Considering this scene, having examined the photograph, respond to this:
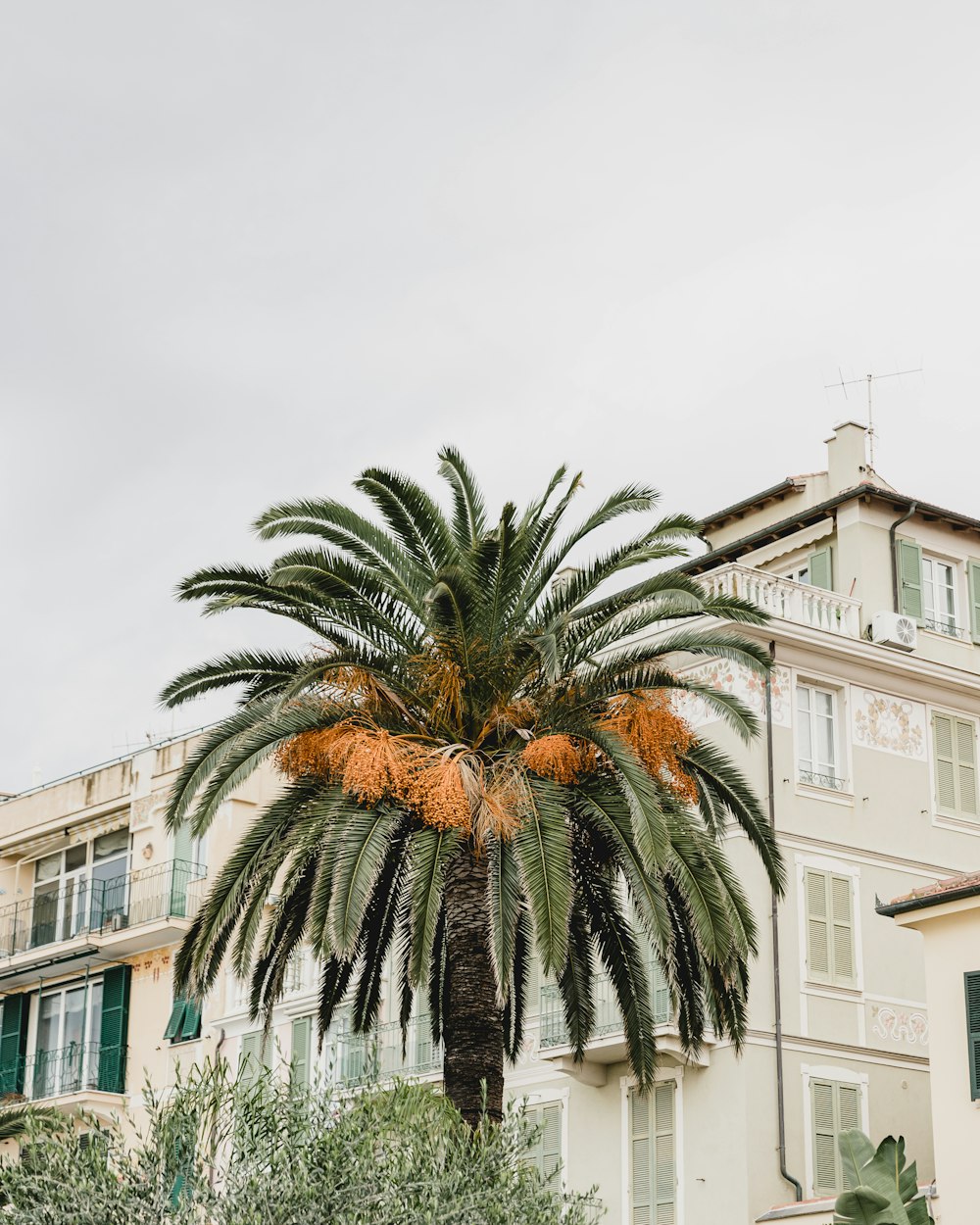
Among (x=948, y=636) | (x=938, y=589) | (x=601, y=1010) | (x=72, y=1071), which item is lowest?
(x=601, y=1010)

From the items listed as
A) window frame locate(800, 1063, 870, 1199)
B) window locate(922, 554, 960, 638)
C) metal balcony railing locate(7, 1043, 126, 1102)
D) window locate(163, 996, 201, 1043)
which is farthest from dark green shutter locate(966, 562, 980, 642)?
metal balcony railing locate(7, 1043, 126, 1102)

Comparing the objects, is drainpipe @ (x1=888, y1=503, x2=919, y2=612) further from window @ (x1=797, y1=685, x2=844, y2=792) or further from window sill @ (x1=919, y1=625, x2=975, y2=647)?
window @ (x1=797, y1=685, x2=844, y2=792)

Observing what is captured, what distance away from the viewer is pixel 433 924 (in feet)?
80.4

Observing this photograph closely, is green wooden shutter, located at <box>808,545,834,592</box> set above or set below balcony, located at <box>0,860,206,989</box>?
above

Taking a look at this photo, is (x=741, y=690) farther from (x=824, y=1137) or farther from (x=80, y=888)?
(x=80, y=888)

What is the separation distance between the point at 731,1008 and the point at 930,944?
103 inches

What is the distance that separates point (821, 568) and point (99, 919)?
19.0 meters

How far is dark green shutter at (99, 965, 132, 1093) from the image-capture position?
46.1 meters

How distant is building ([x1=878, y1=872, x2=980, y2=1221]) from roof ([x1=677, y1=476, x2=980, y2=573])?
37.1 ft

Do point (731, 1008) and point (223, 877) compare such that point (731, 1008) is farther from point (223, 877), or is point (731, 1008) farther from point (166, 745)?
point (166, 745)

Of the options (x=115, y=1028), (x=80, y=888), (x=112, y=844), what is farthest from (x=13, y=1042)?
(x=112, y=844)

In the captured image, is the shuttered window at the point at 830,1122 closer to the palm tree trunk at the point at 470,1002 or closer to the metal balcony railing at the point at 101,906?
the palm tree trunk at the point at 470,1002

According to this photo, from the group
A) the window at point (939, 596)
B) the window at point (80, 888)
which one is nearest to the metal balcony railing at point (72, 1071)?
the window at point (80, 888)

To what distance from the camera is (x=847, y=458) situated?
38.6 m
